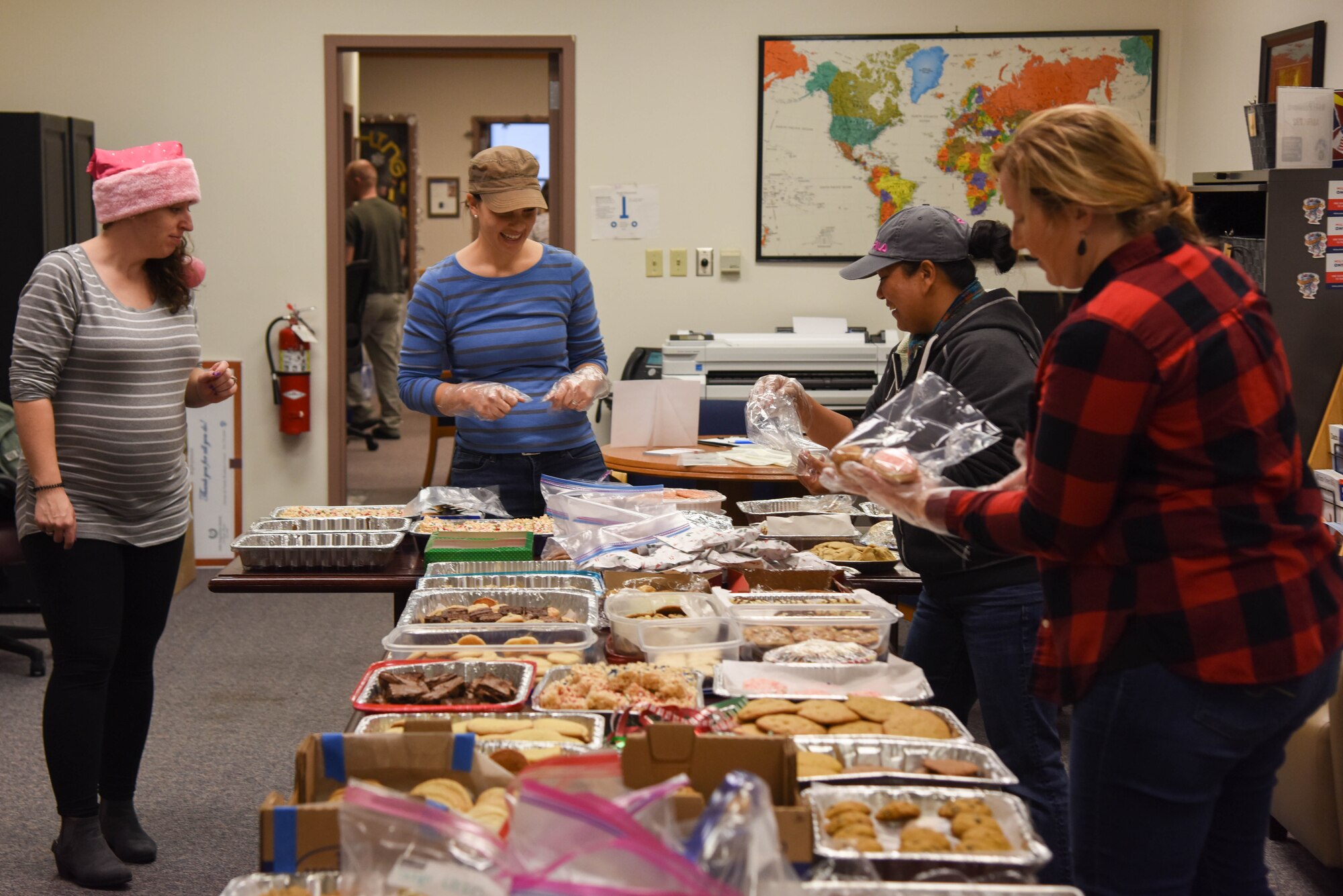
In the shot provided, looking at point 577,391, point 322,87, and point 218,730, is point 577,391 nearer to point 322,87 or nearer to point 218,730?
point 218,730

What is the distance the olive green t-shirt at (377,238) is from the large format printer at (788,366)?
372 centimetres

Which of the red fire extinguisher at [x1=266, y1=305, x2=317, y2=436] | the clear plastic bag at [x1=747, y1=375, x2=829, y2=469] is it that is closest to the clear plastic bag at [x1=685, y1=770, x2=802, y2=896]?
the clear plastic bag at [x1=747, y1=375, x2=829, y2=469]

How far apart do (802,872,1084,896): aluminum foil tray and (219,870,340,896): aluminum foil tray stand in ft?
1.57

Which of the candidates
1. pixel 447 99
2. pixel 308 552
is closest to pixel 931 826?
pixel 308 552

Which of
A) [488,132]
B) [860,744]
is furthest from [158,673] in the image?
[488,132]

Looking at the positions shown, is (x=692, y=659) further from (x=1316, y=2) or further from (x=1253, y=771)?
(x=1316, y=2)

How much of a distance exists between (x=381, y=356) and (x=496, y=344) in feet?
18.3

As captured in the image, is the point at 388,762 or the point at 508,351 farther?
the point at 508,351

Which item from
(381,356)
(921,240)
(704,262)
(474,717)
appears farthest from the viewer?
(381,356)

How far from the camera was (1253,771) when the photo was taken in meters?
1.41

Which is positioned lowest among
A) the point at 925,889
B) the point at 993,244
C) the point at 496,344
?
the point at 925,889

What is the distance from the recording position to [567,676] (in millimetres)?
1854

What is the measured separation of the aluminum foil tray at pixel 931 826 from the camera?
1.26 meters

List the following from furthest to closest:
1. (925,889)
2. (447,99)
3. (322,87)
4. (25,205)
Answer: (447,99) → (322,87) → (25,205) → (925,889)
